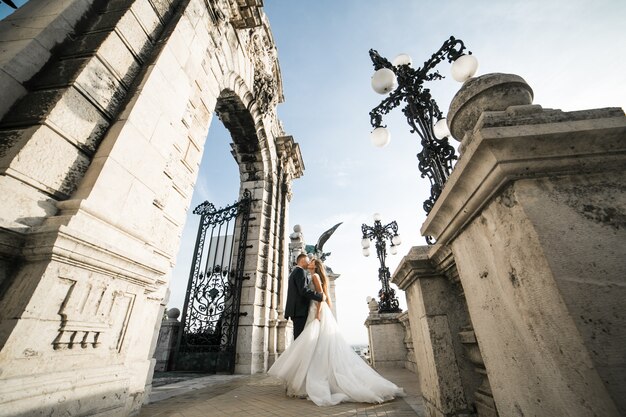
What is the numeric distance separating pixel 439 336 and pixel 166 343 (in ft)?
22.8

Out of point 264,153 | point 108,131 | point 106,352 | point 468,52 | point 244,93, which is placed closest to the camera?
point 106,352

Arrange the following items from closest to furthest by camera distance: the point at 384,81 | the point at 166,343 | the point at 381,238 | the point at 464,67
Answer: the point at 464,67, the point at 384,81, the point at 166,343, the point at 381,238

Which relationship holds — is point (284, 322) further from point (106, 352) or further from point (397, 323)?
point (106, 352)

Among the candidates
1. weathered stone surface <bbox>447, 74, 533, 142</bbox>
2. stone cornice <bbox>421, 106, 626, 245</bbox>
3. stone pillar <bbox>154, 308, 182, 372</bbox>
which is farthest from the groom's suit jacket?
stone cornice <bbox>421, 106, 626, 245</bbox>

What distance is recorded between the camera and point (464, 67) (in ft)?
11.8

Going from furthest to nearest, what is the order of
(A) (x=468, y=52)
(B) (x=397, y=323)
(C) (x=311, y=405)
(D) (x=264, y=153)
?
(D) (x=264, y=153) → (B) (x=397, y=323) → (A) (x=468, y=52) → (C) (x=311, y=405)

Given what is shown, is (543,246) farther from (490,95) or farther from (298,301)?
(298,301)

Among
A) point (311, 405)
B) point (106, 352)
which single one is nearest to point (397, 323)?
point (311, 405)

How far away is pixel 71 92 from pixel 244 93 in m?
4.99

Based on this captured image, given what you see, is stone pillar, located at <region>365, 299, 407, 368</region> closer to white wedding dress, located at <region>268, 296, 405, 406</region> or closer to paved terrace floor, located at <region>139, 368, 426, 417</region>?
paved terrace floor, located at <region>139, 368, 426, 417</region>

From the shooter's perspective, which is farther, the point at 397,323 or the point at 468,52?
the point at 397,323

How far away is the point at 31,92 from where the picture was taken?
2.10 metres

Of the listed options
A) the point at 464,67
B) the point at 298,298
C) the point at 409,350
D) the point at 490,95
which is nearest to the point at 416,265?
the point at 490,95

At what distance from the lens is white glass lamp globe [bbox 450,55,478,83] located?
3541 millimetres
